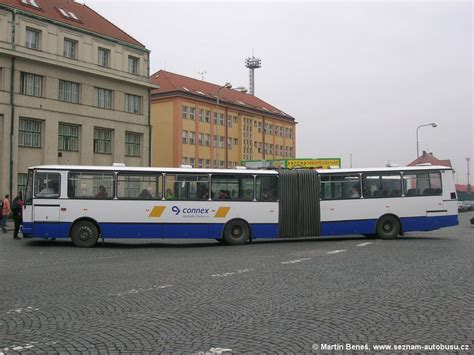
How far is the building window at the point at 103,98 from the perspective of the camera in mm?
47984

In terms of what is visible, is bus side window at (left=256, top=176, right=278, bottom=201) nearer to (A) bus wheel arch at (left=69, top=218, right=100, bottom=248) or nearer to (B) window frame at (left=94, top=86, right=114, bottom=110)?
(A) bus wheel arch at (left=69, top=218, right=100, bottom=248)

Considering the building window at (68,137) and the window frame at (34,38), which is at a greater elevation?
the window frame at (34,38)

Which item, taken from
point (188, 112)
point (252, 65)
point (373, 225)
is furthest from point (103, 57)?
point (252, 65)

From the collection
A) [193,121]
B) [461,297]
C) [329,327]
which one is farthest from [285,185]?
[193,121]

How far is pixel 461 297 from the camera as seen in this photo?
8836mm

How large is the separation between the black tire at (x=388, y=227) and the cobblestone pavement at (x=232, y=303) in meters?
5.91

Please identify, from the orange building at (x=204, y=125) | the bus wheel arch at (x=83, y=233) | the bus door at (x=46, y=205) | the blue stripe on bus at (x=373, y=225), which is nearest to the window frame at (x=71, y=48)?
the orange building at (x=204, y=125)

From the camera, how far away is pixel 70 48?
45812 millimetres

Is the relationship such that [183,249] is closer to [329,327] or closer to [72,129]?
[329,327]

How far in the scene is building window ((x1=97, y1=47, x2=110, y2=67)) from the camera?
1896 inches

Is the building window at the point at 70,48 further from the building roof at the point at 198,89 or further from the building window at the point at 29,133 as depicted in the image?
the building roof at the point at 198,89

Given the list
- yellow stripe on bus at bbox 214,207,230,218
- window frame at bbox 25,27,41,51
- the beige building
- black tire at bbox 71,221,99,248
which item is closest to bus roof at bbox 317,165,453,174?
yellow stripe on bus at bbox 214,207,230,218

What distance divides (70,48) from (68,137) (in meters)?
7.82

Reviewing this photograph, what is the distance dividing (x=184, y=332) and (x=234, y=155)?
236ft
